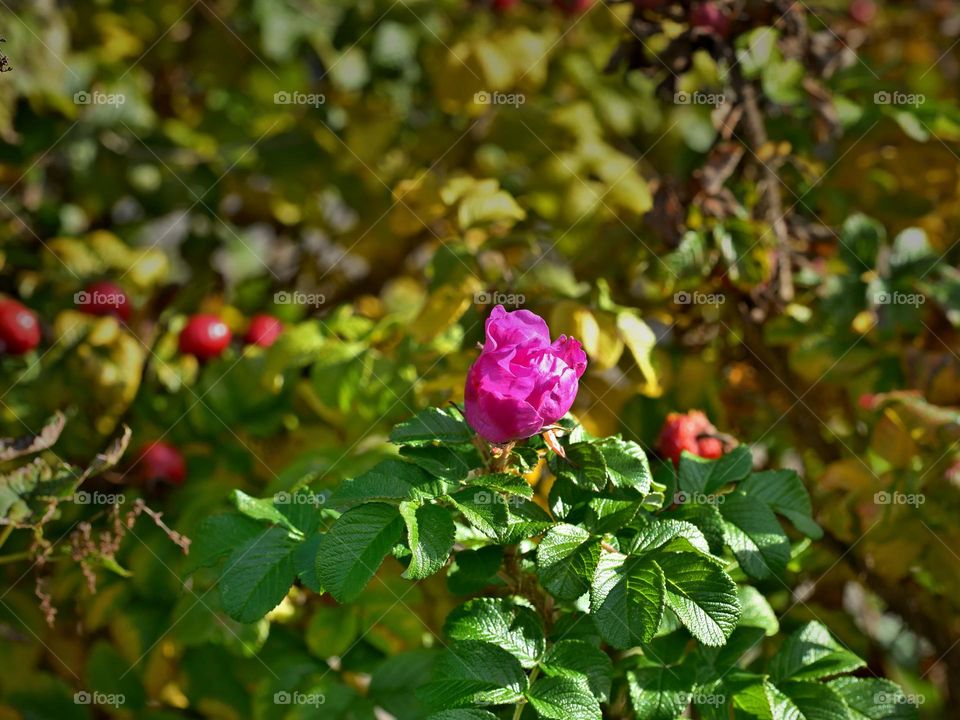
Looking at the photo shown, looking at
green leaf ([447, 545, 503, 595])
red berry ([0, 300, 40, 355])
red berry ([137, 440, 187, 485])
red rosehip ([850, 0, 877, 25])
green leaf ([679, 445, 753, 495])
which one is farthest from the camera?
red rosehip ([850, 0, 877, 25])

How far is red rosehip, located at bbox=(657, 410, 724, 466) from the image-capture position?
3.87 feet

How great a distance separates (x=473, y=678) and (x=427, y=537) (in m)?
0.15

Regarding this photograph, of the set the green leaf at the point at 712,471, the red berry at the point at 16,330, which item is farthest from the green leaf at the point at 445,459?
the red berry at the point at 16,330

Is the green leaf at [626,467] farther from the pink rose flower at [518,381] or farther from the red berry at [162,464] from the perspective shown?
the red berry at [162,464]

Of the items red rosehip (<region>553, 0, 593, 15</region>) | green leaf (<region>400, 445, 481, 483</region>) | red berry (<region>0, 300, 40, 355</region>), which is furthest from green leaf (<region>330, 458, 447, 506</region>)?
red rosehip (<region>553, 0, 593, 15</region>)

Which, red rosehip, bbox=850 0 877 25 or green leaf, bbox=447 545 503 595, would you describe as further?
red rosehip, bbox=850 0 877 25

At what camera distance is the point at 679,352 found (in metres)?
1.56

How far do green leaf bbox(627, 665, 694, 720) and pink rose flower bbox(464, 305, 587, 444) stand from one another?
273 mm

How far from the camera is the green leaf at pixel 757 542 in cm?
94

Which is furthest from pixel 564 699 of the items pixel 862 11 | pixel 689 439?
pixel 862 11

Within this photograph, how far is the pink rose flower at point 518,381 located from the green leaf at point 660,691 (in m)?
0.27

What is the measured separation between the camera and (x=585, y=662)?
2.88 ft

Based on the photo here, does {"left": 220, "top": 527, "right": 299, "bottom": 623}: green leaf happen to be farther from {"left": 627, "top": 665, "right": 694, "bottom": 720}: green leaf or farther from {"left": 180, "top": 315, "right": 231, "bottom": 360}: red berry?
{"left": 180, "top": 315, "right": 231, "bottom": 360}: red berry

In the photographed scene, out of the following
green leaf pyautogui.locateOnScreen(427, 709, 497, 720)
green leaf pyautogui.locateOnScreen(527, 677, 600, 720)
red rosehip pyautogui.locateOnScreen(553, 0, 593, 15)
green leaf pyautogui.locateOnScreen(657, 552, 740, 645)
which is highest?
red rosehip pyautogui.locateOnScreen(553, 0, 593, 15)
